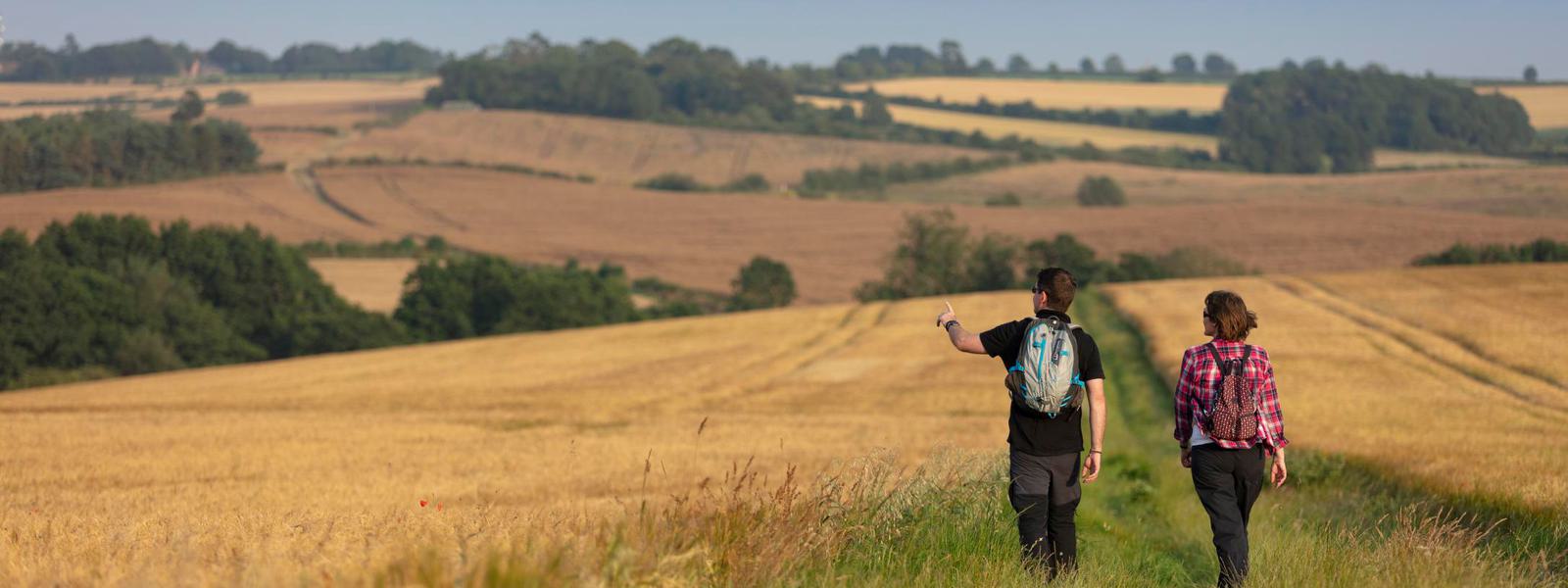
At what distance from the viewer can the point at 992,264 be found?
76875 millimetres

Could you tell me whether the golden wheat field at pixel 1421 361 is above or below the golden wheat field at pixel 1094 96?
below

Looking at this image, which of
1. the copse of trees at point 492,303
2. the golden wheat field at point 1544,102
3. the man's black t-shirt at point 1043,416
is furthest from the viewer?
the golden wheat field at point 1544,102

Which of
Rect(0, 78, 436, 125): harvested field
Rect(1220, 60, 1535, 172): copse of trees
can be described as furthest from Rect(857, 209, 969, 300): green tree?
Rect(1220, 60, 1535, 172): copse of trees

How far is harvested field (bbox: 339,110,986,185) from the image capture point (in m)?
134

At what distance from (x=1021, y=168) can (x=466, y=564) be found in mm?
129650

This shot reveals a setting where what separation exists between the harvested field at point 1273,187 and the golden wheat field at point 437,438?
179ft

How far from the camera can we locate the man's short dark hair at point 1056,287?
7.96 meters

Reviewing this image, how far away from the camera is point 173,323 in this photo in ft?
212

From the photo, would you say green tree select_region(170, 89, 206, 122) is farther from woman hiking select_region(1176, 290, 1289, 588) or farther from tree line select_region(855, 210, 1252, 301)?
woman hiking select_region(1176, 290, 1289, 588)

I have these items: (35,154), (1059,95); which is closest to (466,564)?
(35,154)

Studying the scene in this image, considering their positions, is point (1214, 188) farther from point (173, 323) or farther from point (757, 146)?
point (173, 323)

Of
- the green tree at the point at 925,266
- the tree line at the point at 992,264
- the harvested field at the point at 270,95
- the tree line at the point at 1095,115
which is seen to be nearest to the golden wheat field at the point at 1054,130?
the tree line at the point at 1095,115

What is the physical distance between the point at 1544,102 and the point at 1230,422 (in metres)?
155

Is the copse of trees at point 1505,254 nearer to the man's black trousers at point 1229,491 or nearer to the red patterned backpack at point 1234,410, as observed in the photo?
the man's black trousers at point 1229,491
